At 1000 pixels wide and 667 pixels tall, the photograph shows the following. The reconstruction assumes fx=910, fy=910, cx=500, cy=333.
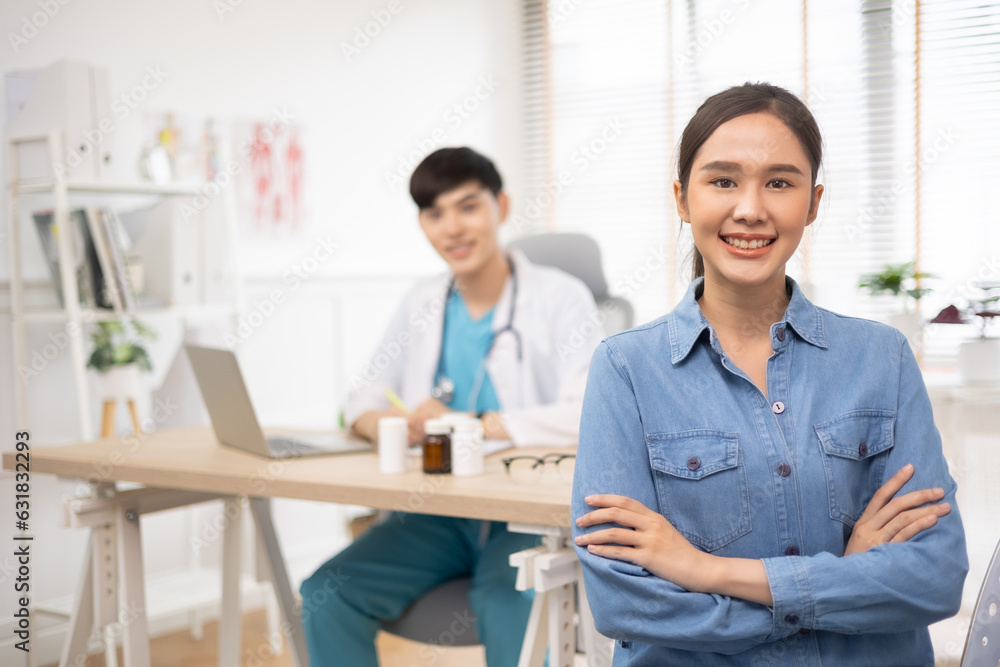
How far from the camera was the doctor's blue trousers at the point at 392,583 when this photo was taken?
Result: 1720 millimetres

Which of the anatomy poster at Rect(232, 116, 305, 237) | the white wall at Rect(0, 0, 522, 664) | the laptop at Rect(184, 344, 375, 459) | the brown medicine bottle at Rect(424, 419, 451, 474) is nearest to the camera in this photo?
the brown medicine bottle at Rect(424, 419, 451, 474)

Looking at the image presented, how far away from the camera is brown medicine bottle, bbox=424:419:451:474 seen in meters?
1.60

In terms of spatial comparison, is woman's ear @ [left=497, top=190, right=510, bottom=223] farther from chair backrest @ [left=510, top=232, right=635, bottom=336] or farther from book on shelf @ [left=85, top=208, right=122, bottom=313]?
book on shelf @ [left=85, top=208, right=122, bottom=313]

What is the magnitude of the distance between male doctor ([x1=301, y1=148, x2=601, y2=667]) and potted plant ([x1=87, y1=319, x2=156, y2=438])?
0.99 metres

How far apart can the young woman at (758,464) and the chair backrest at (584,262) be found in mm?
1227

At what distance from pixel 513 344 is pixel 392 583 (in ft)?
1.98

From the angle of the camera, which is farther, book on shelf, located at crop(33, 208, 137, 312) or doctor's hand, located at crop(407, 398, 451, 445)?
book on shelf, located at crop(33, 208, 137, 312)

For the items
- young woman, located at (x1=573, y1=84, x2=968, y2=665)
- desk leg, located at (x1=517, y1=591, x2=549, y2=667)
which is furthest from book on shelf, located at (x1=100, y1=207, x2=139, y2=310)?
young woman, located at (x1=573, y1=84, x2=968, y2=665)

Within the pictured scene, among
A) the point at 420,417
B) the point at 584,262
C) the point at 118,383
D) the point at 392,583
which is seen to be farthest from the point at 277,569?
the point at 584,262

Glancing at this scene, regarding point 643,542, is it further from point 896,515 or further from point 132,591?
point 132,591

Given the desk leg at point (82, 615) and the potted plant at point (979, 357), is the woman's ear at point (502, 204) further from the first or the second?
the potted plant at point (979, 357)

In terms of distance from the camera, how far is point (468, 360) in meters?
2.13

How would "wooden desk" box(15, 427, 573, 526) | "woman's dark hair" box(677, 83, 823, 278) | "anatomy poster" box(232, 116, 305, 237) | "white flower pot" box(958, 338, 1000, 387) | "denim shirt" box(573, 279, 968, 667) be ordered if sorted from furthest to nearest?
"anatomy poster" box(232, 116, 305, 237) → "white flower pot" box(958, 338, 1000, 387) → "wooden desk" box(15, 427, 573, 526) → "woman's dark hair" box(677, 83, 823, 278) → "denim shirt" box(573, 279, 968, 667)

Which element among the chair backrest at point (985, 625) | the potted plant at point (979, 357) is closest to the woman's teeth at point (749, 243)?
the chair backrest at point (985, 625)
